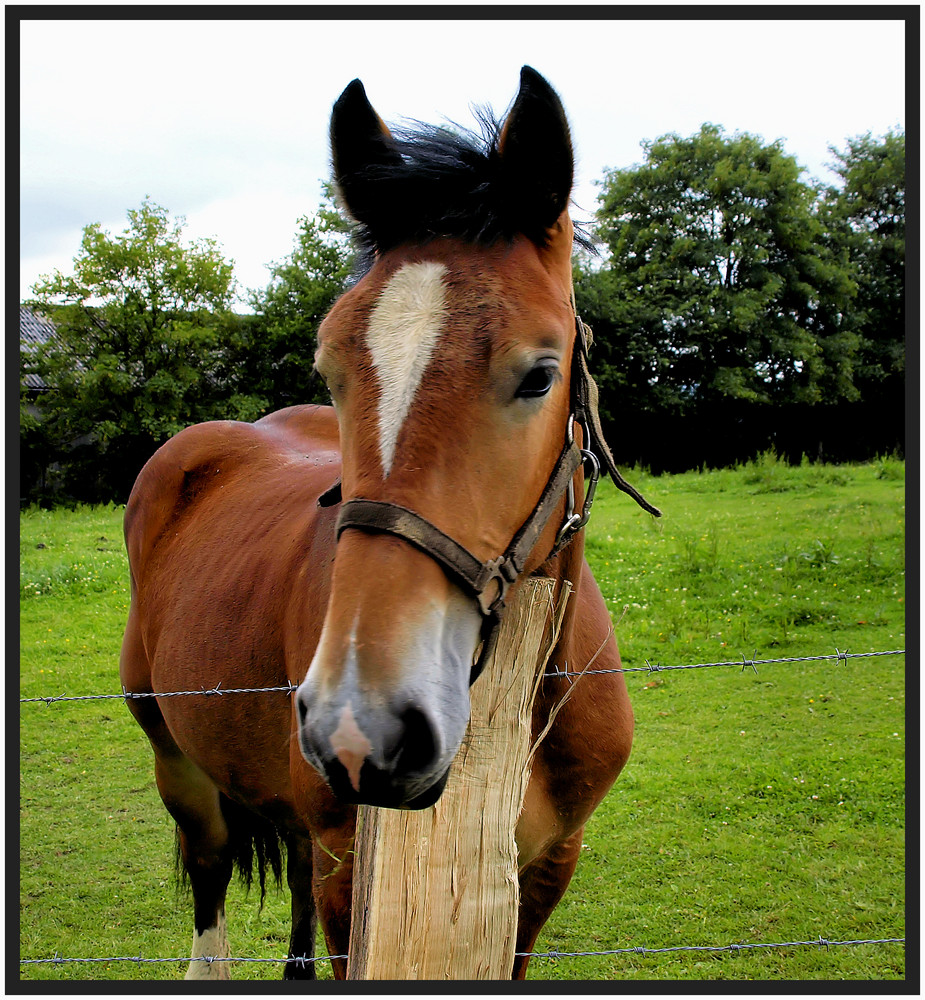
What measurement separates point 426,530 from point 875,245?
28.9 metres

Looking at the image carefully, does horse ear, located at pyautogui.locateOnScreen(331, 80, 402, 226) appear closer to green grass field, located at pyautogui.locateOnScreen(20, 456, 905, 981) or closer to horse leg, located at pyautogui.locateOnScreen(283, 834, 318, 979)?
horse leg, located at pyautogui.locateOnScreen(283, 834, 318, 979)

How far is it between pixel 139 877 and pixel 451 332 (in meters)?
4.19

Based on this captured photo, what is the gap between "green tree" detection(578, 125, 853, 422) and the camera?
2170cm

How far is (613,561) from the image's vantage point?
878 centimetres

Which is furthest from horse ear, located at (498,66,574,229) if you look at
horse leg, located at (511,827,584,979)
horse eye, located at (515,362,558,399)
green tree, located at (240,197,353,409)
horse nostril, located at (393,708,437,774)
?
green tree, located at (240,197,353,409)

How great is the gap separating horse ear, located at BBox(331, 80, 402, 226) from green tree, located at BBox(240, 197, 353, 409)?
59.9 feet

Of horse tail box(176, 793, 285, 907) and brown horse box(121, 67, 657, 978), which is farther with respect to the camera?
horse tail box(176, 793, 285, 907)

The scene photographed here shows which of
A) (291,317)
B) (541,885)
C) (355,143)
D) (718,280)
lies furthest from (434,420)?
(718,280)

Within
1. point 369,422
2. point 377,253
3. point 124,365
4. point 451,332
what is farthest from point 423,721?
point 124,365

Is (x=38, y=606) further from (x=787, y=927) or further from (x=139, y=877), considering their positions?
(x=787, y=927)

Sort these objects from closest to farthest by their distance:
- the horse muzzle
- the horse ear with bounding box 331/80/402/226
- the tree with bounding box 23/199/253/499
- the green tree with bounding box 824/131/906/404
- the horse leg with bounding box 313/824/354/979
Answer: the horse muzzle → the horse ear with bounding box 331/80/402/226 → the horse leg with bounding box 313/824/354/979 → the tree with bounding box 23/199/253/499 → the green tree with bounding box 824/131/906/404

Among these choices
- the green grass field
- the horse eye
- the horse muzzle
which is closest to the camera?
the horse muzzle

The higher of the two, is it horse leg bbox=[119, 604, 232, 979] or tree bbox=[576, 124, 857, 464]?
tree bbox=[576, 124, 857, 464]

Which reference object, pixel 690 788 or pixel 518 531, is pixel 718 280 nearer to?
pixel 690 788
